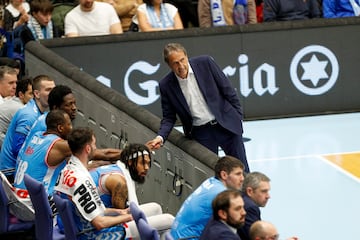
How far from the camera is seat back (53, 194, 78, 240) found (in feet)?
25.7

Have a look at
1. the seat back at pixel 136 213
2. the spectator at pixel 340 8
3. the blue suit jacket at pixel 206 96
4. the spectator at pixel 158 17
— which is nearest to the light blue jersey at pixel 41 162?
the blue suit jacket at pixel 206 96

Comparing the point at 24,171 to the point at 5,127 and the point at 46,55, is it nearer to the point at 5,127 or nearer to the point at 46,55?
the point at 5,127

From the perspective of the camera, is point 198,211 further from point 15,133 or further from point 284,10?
point 284,10

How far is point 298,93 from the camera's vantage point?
14992 millimetres

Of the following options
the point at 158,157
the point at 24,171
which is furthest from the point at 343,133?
the point at 24,171

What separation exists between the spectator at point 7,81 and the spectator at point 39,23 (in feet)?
8.57

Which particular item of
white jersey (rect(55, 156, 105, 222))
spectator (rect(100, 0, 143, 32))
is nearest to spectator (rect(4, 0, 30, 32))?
spectator (rect(100, 0, 143, 32))

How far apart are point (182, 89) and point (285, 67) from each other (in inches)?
224

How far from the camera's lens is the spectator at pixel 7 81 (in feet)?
36.7

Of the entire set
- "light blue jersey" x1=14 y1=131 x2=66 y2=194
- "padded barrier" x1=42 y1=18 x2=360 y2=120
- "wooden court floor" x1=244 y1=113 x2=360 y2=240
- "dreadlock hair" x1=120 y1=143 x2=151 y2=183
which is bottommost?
"wooden court floor" x1=244 y1=113 x2=360 y2=240

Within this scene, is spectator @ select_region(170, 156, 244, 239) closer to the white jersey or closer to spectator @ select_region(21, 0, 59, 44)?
the white jersey

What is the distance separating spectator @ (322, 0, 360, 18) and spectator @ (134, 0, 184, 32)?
86.0 inches

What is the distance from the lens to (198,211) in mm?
7473

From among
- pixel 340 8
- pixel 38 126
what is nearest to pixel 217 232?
pixel 38 126
